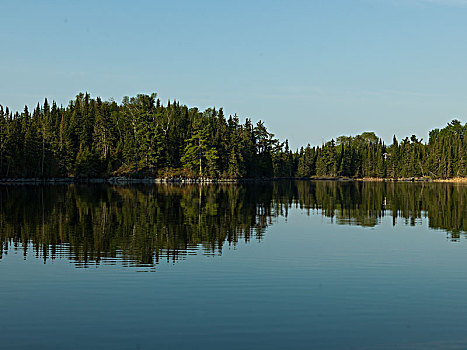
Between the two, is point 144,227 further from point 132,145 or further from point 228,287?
point 132,145

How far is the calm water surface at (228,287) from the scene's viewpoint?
520 inches

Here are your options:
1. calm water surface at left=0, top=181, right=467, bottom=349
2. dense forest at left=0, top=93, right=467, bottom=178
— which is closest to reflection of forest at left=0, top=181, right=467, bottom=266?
calm water surface at left=0, top=181, right=467, bottom=349

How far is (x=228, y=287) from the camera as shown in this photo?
60.7 ft

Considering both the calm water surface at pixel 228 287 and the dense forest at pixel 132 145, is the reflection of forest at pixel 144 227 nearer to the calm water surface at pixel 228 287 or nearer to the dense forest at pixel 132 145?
the calm water surface at pixel 228 287

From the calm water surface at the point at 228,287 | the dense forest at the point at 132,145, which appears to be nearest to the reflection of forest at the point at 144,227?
the calm water surface at the point at 228,287

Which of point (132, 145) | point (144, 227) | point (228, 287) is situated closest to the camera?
point (228, 287)

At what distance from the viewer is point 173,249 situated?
26.8 meters

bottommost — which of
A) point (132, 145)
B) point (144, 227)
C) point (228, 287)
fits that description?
point (228, 287)

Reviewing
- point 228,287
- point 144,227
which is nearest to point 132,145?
point 144,227

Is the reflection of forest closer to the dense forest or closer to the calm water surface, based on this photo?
the calm water surface

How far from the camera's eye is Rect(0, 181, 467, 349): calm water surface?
13203 millimetres

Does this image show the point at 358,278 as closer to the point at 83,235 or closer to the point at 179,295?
the point at 179,295

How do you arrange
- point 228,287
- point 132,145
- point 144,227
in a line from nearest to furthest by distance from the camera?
1. point 228,287
2. point 144,227
3. point 132,145

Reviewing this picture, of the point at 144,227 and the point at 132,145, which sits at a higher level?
the point at 132,145
